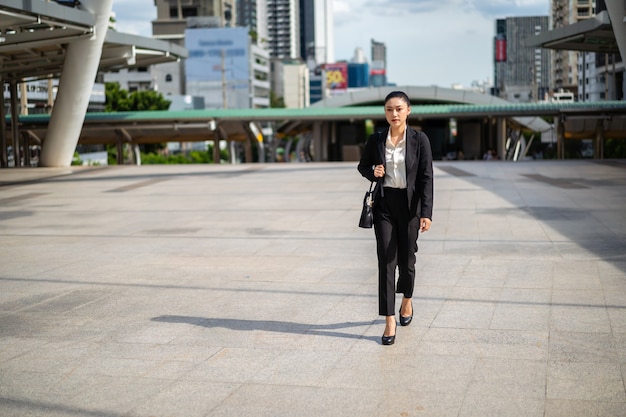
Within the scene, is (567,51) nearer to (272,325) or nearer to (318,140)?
(318,140)

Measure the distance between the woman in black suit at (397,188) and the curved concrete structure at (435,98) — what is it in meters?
59.6

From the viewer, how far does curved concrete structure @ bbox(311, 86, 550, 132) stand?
66562 millimetres

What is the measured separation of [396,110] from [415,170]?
0.47 metres

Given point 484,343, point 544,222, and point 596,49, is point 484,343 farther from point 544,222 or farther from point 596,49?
point 596,49

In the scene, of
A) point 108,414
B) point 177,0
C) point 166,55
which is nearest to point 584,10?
point 177,0

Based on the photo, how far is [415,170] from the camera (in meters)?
6.54

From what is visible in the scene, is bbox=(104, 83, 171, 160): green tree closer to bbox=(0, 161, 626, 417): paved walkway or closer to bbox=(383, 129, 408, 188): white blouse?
bbox=(0, 161, 626, 417): paved walkway

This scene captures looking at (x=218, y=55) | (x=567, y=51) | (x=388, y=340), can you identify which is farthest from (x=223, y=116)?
(x=567, y=51)

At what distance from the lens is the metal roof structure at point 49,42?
25.1 meters

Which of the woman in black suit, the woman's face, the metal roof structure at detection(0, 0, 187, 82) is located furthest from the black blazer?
the metal roof structure at detection(0, 0, 187, 82)

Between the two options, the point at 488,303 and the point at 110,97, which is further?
the point at 110,97

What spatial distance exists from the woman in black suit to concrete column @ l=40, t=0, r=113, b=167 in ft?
83.6

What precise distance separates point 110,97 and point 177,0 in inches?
2476

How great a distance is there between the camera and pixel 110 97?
291 feet
